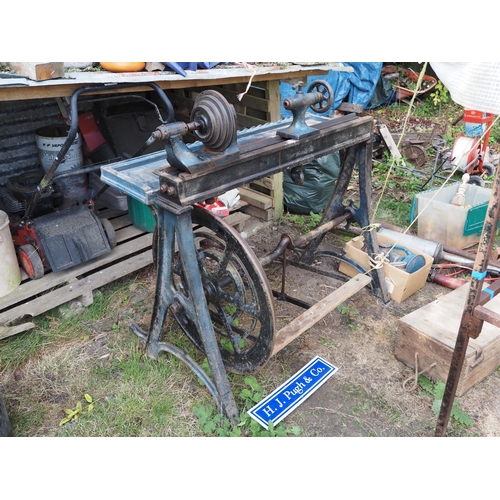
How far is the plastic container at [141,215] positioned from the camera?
390 centimetres

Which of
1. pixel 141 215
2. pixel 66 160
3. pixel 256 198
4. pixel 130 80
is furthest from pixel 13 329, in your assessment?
pixel 256 198

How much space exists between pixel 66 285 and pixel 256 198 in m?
1.99

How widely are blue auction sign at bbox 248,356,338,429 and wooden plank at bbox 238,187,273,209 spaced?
1894 millimetres

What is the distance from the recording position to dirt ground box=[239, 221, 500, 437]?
8.61ft

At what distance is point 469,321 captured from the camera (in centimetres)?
201

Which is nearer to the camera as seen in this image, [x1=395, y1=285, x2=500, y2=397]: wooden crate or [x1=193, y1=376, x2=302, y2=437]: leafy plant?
[x1=193, y1=376, x2=302, y2=437]: leafy plant

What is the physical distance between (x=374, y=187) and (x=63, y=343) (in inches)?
149

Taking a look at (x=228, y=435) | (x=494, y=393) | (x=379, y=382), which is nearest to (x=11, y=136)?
(x=228, y=435)

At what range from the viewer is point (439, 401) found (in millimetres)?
2717

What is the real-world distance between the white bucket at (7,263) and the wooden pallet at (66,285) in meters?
0.05

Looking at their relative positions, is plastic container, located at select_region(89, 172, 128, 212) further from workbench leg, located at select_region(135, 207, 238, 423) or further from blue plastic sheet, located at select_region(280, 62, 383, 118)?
blue plastic sheet, located at select_region(280, 62, 383, 118)

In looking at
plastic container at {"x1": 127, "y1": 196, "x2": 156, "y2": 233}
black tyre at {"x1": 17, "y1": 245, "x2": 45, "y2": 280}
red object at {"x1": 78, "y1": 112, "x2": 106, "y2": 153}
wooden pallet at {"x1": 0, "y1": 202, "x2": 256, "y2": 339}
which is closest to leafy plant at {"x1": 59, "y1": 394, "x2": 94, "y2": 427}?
wooden pallet at {"x1": 0, "y1": 202, "x2": 256, "y2": 339}

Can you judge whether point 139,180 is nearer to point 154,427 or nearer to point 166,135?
point 166,135

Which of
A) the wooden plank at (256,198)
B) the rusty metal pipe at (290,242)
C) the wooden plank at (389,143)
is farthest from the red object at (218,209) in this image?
the wooden plank at (389,143)
